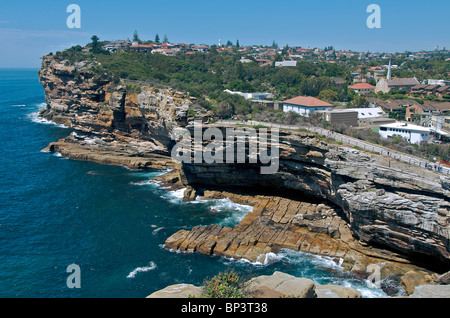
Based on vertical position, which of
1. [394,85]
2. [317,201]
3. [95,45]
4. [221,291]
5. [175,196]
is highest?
[95,45]

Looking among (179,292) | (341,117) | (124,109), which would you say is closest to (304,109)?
(341,117)

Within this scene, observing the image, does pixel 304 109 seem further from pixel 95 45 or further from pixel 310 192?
pixel 95 45

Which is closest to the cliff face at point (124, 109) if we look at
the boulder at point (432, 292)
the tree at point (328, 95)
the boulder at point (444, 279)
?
the boulder at point (444, 279)

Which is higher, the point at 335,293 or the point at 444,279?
the point at 335,293

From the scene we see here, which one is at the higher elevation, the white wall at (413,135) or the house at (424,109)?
the house at (424,109)

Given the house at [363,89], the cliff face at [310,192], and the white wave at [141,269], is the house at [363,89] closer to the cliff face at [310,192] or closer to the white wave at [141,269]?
the cliff face at [310,192]
